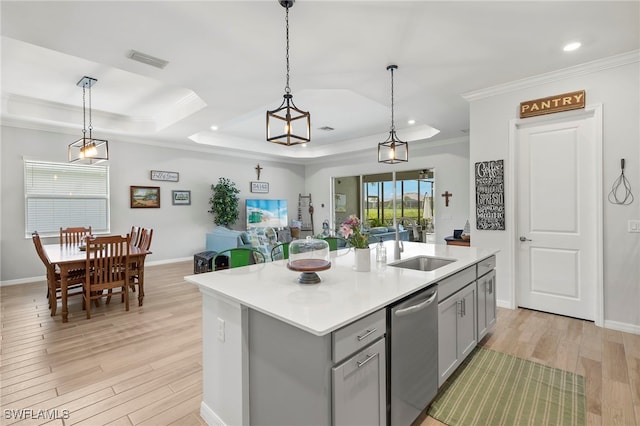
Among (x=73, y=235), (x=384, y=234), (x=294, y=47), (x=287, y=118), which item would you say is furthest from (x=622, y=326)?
(x=73, y=235)

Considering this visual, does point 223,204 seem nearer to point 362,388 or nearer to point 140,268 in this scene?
point 140,268

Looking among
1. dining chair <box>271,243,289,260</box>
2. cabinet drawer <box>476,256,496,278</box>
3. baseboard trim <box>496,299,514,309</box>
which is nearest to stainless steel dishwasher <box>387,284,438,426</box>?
cabinet drawer <box>476,256,496,278</box>

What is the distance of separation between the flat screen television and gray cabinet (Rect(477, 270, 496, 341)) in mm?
6531

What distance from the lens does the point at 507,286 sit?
12.3 ft

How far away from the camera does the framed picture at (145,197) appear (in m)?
6.50

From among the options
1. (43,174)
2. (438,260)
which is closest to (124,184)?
(43,174)

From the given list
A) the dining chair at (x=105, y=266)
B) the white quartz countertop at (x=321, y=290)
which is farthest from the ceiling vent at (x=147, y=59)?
the white quartz countertop at (x=321, y=290)

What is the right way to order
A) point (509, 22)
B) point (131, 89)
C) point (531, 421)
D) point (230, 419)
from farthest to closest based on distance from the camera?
point (131, 89) → point (509, 22) → point (531, 421) → point (230, 419)

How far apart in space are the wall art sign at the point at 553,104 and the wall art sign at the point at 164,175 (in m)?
6.90

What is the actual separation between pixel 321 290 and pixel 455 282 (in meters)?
1.12

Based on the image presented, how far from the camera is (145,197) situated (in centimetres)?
666

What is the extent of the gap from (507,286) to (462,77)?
8.56 feet

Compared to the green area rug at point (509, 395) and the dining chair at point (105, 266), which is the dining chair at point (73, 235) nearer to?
the dining chair at point (105, 266)

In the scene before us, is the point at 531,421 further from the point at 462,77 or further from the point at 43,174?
the point at 43,174
